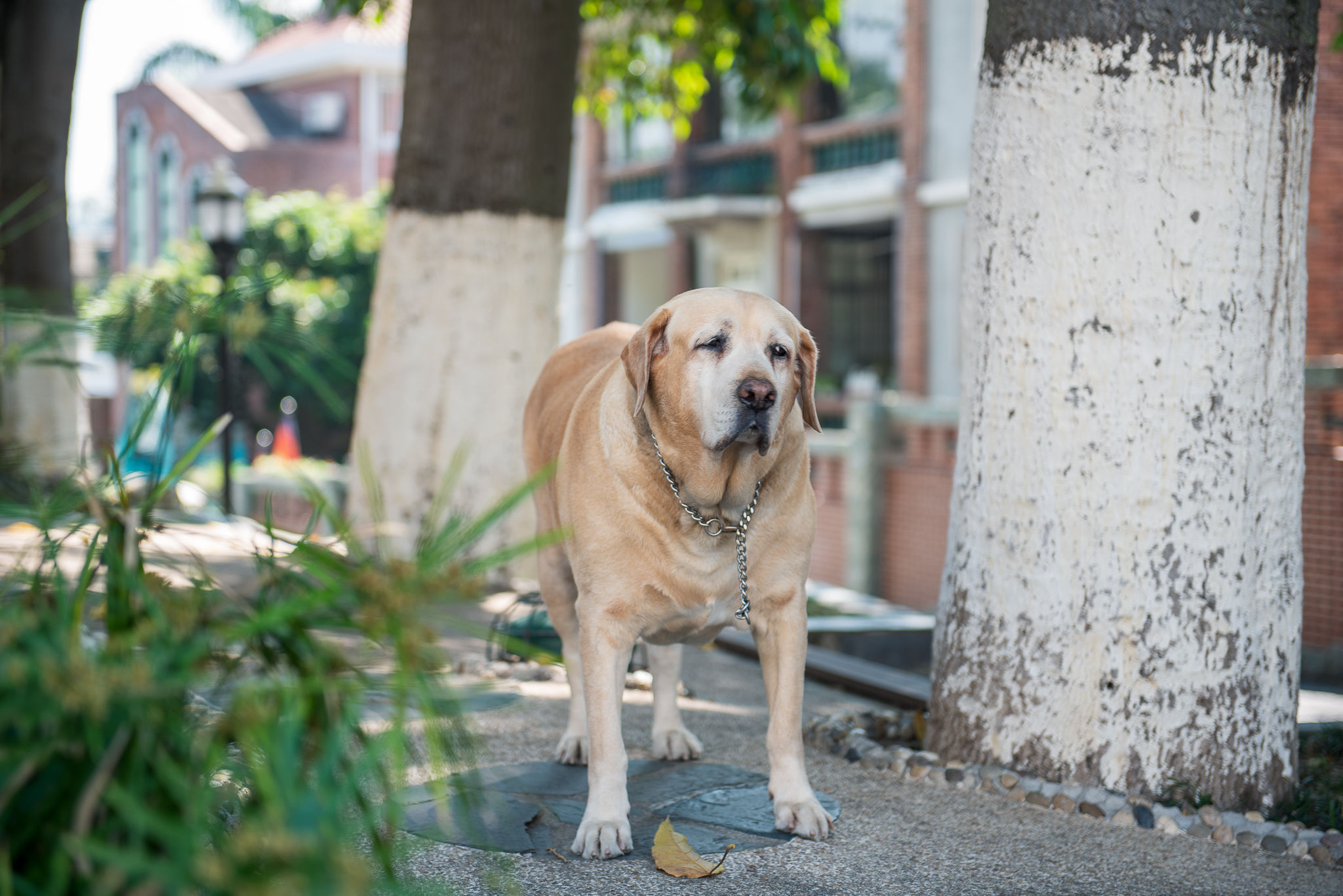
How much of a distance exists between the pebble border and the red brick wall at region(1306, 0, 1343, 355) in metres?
9.40

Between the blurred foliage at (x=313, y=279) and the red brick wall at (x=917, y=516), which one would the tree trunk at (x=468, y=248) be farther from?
the red brick wall at (x=917, y=516)

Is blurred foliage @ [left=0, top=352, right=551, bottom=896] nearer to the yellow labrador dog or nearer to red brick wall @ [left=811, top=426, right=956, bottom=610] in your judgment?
the yellow labrador dog

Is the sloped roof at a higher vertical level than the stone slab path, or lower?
higher

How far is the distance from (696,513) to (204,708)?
2072 mm

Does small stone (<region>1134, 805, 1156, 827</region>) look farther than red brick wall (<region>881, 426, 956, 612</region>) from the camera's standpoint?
No

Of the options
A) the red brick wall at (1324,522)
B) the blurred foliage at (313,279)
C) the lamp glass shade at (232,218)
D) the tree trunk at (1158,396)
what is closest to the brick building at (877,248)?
the red brick wall at (1324,522)

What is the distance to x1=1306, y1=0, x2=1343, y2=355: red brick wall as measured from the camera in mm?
12336

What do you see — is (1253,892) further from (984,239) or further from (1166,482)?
(984,239)

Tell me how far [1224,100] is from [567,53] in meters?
5.45

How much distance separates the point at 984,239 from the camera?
456 centimetres

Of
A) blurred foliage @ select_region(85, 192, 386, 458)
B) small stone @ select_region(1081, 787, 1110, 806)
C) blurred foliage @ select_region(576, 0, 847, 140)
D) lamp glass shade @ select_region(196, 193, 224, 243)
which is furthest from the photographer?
blurred foliage @ select_region(85, 192, 386, 458)

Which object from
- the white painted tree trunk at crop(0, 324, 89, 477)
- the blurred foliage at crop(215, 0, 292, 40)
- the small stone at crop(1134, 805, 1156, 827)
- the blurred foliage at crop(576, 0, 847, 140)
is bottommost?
the small stone at crop(1134, 805, 1156, 827)

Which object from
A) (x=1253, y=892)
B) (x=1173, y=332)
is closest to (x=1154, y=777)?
(x=1253, y=892)

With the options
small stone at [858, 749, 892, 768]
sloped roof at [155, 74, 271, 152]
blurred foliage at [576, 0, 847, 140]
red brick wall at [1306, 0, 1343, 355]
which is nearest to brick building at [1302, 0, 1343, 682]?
red brick wall at [1306, 0, 1343, 355]
